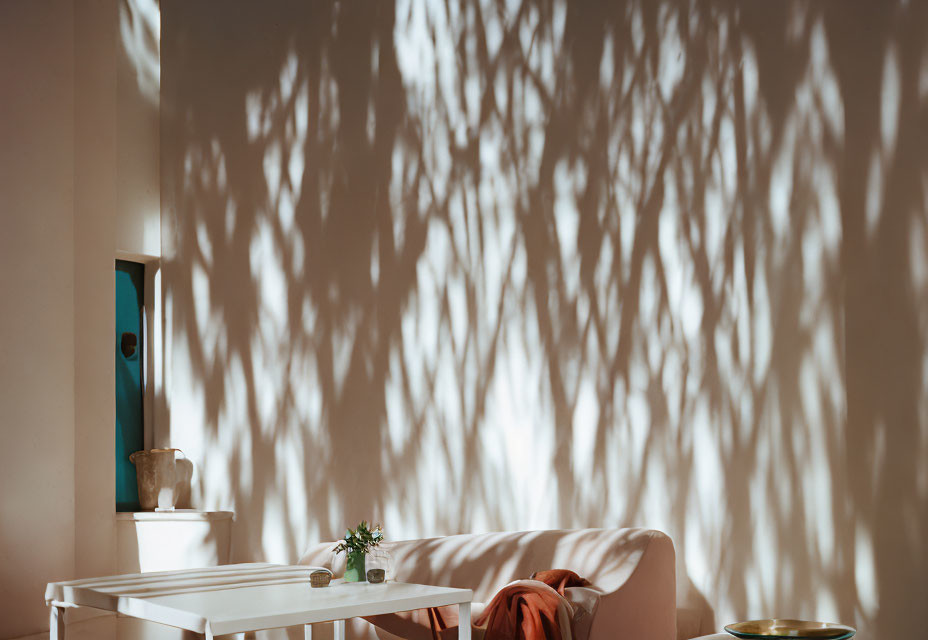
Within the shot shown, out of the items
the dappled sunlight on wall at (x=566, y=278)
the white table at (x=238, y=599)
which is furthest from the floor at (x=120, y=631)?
the white table at (x=238, y=599)

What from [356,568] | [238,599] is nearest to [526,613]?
[356,568]

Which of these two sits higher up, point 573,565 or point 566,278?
point 566,278

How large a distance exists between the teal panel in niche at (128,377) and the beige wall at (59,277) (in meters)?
0.20

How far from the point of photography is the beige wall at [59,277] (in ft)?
18.2

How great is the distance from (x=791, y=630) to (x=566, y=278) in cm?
236

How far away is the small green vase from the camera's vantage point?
12.1ft

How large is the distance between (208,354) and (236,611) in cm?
336

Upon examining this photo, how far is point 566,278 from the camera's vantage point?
15.6 feet

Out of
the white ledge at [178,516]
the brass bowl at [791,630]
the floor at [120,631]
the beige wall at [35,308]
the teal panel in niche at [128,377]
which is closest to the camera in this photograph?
the brass bowl at [791,630]

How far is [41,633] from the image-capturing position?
5496mm

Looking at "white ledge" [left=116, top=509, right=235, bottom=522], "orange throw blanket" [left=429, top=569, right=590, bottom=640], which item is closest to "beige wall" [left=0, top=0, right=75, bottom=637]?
"white ledge" [left=116, top=509, right=235, bottom=522]

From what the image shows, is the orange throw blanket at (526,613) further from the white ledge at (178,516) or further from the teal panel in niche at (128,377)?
the teal panel in niche at (128,377)

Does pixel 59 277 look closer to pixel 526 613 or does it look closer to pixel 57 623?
pixel 57 623

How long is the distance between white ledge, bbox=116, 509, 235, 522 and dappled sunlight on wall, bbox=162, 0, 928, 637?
149 millimetres
